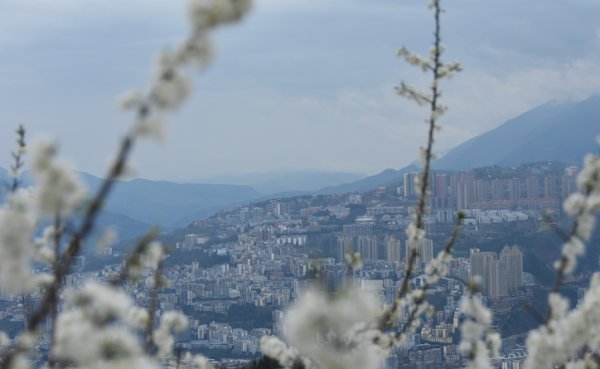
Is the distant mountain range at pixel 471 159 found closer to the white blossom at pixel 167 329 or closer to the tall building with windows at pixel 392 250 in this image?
the tall building with windows at pixel 392 250

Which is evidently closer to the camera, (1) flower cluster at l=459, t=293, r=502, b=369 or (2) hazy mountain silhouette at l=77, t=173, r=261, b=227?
(1) flower cluster at l=459, t=293, r=502, b=369

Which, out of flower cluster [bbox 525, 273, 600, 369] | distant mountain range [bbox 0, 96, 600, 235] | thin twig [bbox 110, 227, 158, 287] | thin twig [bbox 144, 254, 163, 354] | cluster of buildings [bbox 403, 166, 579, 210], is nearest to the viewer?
thin twig [bbox 110, 227, 158, 287]

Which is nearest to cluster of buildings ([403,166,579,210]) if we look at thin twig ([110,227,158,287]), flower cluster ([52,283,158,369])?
thin twig ([110,227,158,287])

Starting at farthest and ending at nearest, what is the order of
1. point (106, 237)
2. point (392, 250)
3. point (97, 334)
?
point (392, 250) < point (106, 237) < point (97, 334)

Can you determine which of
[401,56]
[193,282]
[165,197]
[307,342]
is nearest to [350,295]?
[307,342]

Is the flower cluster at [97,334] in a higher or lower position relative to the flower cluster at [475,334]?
higher

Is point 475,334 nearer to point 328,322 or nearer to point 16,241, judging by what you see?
point 328,322

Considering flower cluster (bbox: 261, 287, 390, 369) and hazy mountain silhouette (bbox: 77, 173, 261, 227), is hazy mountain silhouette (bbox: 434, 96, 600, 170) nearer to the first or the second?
hazy mountain silhouette (bbox: 77, 173, 261, 227)

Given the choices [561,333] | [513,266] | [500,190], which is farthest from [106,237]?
[500,190]

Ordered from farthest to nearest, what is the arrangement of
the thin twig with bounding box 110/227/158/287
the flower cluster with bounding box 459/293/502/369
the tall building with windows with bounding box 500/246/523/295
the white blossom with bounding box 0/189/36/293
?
the tall building with windows with bounding box 500/246/523/295 < the flower cluster with bounding box 459/293/502/369 < the thin twig with bounding box 110/227/158/287 < the white blossom with bounding box 0/189/36/293

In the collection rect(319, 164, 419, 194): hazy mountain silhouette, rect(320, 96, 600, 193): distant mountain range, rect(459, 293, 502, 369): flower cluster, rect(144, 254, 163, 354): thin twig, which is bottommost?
rect(459, 293, 502, 369): flower cluster

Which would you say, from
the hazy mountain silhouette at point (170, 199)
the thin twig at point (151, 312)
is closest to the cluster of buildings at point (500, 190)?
the hazy mountain silhouette at point (170, 199)

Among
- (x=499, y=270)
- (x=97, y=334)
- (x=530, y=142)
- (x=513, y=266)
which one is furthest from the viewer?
(x=530, y=142)
